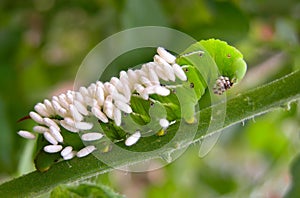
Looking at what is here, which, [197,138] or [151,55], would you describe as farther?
[151,55]

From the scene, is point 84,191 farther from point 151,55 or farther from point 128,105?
point 151,55

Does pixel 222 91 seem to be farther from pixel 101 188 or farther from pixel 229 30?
pixel 229 30

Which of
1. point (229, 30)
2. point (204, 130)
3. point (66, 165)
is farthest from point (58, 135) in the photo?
point (229, 30)

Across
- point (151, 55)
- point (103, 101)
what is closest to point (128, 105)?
point (103, 101)

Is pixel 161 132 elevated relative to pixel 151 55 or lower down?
lower down

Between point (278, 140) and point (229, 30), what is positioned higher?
point (229, 30)

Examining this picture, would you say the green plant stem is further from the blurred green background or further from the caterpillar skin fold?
the blurred green background

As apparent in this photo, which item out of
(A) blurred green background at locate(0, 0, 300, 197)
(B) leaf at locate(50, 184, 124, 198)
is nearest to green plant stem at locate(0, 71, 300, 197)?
(B) leaf at locate(50, 184, 124, 198)
